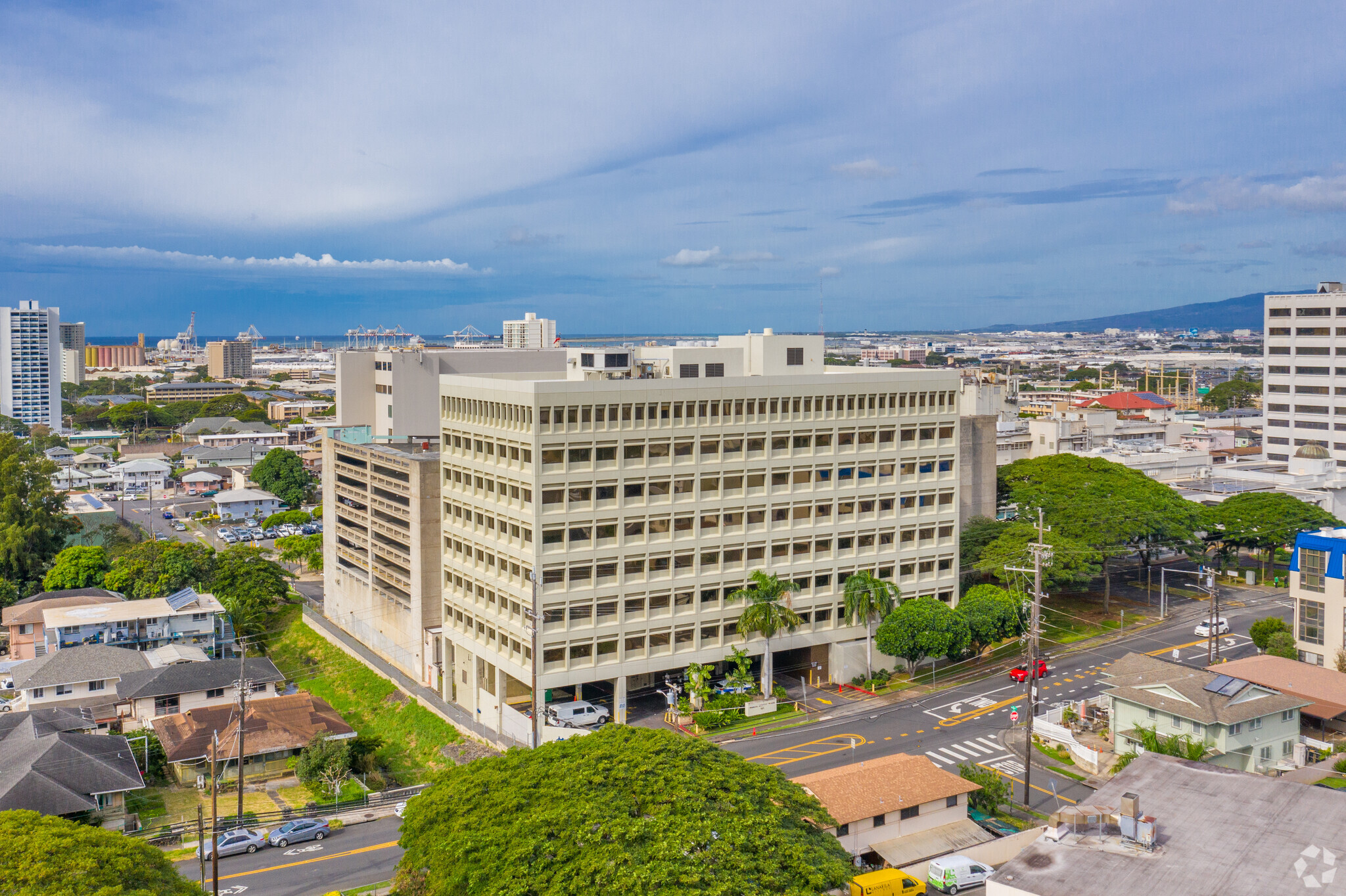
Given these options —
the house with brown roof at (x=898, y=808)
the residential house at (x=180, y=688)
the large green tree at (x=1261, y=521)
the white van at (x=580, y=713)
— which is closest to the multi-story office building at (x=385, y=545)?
the residential house at (x=180, y=688)

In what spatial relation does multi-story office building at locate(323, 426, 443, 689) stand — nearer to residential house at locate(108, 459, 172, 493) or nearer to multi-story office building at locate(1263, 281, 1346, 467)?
residential house at locate(108, 459, 172, 493)

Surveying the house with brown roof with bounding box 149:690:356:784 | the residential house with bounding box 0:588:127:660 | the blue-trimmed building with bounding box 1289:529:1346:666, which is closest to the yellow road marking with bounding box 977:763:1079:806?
the blue-trimmed building with bounding box 1289:529:1346:666

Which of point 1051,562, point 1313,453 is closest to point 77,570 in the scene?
point 1051,562

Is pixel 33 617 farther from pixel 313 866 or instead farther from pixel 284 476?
Answer: pixel 284 476

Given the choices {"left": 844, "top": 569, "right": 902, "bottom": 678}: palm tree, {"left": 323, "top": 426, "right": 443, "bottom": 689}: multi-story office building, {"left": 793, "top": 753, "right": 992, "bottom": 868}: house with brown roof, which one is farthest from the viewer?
{"left": 323, "top": 426, "right": 443, "bottom": 689}: multi-story office building

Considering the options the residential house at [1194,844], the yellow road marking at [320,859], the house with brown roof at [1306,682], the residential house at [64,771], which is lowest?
the yellow road marking at [320,859]

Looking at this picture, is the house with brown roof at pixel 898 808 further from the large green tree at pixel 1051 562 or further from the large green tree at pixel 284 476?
the large green tree at pixel 284 476

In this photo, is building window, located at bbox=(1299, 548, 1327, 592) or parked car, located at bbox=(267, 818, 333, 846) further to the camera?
building window, located at bbox=(1299, 548, 1327, 592)
